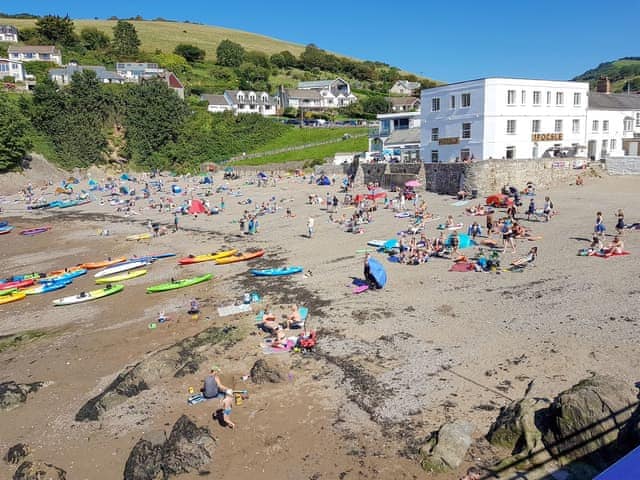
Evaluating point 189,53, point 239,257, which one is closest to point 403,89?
point 189,53

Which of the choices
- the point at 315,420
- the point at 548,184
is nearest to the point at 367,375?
the point at 315,420

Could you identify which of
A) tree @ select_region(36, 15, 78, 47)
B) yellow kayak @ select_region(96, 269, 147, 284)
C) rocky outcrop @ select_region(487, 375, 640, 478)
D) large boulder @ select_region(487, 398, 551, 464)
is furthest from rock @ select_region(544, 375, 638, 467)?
tree @ select_region(36, 15, 78, 47)

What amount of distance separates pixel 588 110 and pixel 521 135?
306 inches

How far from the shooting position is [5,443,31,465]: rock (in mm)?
10141

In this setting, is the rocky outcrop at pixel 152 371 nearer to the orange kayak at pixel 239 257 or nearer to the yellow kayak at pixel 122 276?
the yellow kayak at pixel 122 276

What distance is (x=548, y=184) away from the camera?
119ft

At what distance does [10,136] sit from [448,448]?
2323 inches

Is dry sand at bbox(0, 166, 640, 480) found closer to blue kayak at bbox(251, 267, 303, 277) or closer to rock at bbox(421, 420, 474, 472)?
rock at bbox(421, 420, 474, 472)

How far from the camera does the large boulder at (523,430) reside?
8797 millimetres

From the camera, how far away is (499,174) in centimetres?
3497

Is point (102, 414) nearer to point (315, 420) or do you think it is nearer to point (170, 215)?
point (315, 420)

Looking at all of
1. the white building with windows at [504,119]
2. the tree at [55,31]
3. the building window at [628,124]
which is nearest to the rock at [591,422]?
the white building with windows at [504,119]

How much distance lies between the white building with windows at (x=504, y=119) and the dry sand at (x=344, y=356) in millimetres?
13309

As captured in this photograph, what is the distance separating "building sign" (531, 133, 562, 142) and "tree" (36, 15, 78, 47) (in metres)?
101
